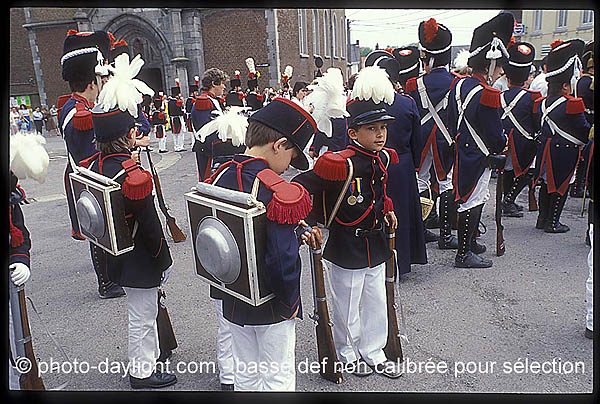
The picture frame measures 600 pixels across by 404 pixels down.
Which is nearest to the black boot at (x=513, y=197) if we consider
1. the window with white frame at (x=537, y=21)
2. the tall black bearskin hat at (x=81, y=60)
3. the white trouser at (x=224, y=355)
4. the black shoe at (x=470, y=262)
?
the black shoe at (x=470, y=262)

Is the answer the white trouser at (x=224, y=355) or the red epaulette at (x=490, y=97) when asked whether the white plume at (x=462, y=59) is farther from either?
the white trouser at (x=224, y=355)

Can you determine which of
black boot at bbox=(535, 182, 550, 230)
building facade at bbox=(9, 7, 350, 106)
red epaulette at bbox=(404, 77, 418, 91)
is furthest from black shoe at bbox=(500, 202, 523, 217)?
building facade at bbox=(9, 7, 350, 106)

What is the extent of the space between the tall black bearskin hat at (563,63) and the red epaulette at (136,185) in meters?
4.45

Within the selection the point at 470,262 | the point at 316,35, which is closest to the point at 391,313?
the point at 470,262

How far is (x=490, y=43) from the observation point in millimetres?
4648

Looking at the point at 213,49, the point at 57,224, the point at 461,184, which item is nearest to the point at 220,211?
the point at 461,184

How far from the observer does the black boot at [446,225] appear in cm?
552

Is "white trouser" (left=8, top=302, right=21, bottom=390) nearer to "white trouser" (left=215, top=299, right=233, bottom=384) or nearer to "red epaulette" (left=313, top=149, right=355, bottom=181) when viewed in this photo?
"white trouser" (left=215, top=299, right=233, bottom=384)

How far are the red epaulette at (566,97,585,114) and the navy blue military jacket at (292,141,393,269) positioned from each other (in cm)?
337

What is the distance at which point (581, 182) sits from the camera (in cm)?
754

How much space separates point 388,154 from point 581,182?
5662 millimetres

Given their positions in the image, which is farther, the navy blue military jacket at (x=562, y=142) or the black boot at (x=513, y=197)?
the black boot at (x=513, y=197)

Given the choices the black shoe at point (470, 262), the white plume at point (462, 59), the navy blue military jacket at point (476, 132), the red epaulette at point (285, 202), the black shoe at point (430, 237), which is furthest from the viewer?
the white plume at point (462, 59)

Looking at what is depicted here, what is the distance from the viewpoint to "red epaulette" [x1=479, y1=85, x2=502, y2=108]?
4.36 meters
